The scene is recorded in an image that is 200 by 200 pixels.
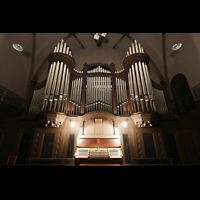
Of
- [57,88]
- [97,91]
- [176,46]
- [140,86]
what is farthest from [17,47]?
[176,46]

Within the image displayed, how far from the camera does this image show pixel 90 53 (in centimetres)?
908

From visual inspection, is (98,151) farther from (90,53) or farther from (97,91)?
(90,53)

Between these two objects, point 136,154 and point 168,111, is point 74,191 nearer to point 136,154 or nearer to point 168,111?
point 136,154

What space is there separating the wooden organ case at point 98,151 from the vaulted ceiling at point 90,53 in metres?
4.41

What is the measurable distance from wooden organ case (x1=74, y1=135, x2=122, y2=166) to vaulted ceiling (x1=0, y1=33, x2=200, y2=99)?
14.5ft

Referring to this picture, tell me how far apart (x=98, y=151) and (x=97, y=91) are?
2.92 metres

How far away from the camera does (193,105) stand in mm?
5793

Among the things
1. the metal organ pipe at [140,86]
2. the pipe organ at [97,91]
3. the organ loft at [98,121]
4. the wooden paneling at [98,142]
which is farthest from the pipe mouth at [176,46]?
the wooden paneling at [98,142]

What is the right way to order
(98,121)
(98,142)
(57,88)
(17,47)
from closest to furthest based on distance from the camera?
(98,142)
(98,121)
(57,88)
(17,47)

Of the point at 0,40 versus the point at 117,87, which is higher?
the point at 0,40

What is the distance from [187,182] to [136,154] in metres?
4.01

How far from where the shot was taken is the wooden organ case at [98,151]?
4.09 meters

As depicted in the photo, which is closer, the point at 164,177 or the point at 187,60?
the point at 164,177

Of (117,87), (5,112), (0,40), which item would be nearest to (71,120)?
(117,87)
